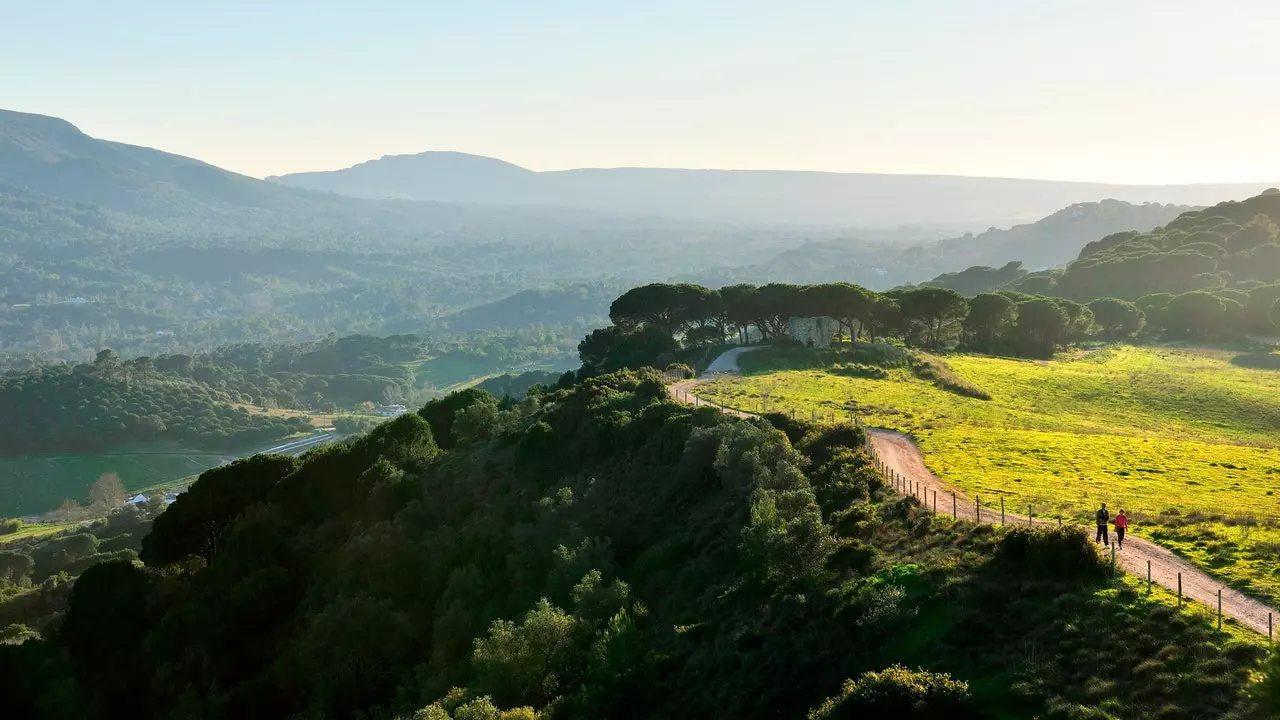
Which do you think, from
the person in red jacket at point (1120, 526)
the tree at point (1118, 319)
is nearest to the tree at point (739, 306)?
the tree at point (1118, 319)

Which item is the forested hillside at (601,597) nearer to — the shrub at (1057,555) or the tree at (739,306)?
the shrub at (1057,555)

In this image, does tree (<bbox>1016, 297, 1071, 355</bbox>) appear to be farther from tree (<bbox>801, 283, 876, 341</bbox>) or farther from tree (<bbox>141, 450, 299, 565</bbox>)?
tree (<bbox>141, 450, 299, 565</bbox>)

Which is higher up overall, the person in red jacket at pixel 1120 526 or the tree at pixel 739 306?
the tree at pixel 739 306

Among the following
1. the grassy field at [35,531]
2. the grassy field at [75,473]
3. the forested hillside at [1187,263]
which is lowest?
the grassy field at [75,473]

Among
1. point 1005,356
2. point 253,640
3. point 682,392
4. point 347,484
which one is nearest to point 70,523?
point 347,484

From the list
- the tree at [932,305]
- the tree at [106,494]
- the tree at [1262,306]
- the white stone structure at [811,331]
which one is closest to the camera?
the white stone structure at [811,331]

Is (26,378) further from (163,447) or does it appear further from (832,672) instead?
(832,672)

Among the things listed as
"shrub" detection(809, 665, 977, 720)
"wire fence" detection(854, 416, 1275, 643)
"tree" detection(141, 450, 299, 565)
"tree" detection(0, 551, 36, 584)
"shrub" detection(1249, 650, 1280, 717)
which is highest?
"shrub" detection(1249, 650, 1280, 717)

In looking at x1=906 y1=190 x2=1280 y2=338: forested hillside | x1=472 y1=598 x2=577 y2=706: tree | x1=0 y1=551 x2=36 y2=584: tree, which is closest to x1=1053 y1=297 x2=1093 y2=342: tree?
x1=906 y1=190 x2=1280 y2=338: forested hillside
